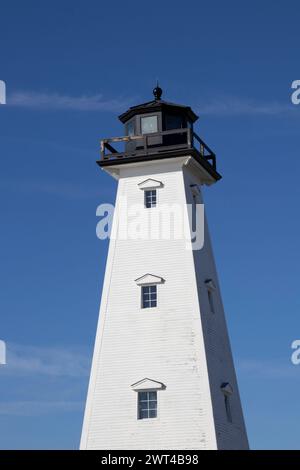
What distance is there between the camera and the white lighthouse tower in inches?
1292

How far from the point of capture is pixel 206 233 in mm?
38406

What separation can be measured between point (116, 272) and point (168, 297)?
2676mm

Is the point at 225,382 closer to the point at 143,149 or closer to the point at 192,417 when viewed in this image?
the point at 192,417

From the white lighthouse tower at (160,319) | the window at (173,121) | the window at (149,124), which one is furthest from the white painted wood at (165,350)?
the window at (173,121)

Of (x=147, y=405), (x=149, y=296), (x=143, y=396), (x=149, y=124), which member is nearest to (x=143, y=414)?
(x=147, y=405)

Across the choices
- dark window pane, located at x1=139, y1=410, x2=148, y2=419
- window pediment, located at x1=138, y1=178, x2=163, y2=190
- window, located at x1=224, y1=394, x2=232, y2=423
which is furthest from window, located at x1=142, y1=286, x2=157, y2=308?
window, located at x1=224, y1=394, x2=232, y2=423

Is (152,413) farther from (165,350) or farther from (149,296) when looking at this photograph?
(149,296)

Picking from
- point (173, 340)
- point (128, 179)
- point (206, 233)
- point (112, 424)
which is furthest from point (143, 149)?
point (112, 424)

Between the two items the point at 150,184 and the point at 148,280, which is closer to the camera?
the point at 148,280

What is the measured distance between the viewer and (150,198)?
37156 millimetres

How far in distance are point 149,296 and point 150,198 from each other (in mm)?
4458

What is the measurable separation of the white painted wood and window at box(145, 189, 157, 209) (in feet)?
0.84

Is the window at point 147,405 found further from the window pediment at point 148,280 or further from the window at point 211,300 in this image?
the window at point 211,300

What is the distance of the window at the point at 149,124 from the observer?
125ft
